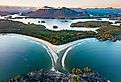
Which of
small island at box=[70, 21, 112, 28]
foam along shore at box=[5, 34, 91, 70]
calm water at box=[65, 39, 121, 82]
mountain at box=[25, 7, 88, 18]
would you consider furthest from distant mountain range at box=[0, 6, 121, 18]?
calm water at box=[65, 39, 121, 82]

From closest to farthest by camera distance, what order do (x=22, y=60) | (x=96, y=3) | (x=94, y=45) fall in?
(x=22, y=60), (x=94, y=45), (x=96, y=3)

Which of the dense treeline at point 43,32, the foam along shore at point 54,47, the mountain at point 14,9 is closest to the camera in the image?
the foam along shore at point 54,47

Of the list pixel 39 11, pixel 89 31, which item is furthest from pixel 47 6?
pixel 89 31

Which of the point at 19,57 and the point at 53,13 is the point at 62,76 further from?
the point at 53,13

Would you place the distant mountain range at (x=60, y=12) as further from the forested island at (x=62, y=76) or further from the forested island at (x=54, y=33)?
the forested island at (x=62, y=76)

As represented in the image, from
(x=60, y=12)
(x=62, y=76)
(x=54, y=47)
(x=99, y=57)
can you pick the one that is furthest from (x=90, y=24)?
(x=62, y=76)

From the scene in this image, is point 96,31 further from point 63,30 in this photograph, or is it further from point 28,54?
point 28,54

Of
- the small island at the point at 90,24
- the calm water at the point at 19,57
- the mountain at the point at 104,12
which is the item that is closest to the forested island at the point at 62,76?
the calm water at the point at 19,57

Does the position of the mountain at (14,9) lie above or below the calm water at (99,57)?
above

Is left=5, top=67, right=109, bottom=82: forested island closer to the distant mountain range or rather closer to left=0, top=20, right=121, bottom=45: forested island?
left=0, top=20, right=121, bottom=45: forested island
